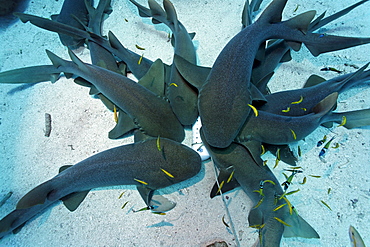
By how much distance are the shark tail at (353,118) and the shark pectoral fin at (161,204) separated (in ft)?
5.82

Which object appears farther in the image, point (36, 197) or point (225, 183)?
point (225, 183)

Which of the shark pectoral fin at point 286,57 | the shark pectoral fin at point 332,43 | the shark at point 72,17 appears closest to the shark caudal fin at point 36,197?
the shark at point 72,17

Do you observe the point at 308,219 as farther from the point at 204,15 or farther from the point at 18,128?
the point at 18,128

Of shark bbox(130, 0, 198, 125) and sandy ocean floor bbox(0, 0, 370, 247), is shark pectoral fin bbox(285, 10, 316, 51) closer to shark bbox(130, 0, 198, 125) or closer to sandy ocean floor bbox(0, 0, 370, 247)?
sandy ocean floor bbox(0, 0, 370, 247)

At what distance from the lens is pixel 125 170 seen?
218cm

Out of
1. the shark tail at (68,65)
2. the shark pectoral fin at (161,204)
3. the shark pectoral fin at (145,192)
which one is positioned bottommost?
the shark pectoral fin at (161,204)

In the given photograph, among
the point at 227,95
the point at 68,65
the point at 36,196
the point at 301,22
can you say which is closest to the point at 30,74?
the point at 68,65

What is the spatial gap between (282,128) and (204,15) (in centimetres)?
215

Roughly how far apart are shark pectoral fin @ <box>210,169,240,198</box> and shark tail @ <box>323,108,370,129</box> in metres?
1.11

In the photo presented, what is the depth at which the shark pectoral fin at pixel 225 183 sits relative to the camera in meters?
2.25

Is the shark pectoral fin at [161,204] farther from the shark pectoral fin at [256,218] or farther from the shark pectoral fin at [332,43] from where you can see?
the shark pectoral fin at [332,43]

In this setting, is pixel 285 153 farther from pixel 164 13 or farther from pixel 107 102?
pixel 164 13

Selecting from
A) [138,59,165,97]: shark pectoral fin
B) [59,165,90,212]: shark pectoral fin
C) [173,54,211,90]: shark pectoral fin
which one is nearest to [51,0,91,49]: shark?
[138,59,165,97]: shark pectoral fin

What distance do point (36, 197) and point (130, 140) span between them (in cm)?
104
